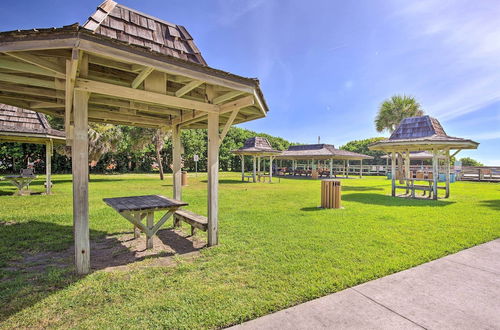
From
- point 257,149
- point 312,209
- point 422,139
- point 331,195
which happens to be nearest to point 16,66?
point 312,209

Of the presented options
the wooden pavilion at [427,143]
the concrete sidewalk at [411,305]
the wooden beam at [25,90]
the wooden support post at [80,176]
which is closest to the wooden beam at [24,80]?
the wooden beam at [25,90]

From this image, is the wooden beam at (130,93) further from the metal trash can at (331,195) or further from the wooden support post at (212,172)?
the metal trash can at (331,195)

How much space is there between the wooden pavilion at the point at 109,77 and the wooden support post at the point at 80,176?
11 mm

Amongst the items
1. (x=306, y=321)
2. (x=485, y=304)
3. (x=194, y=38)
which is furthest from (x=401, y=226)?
(x=194, y=38)

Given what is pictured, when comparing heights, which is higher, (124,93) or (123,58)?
(123,58)

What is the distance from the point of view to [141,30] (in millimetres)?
4262

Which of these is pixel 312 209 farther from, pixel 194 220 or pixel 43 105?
Result: pixel 43 105

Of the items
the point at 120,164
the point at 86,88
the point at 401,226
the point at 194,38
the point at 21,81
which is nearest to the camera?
the point at 86,88

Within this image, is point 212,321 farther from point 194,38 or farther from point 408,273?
point 194,38

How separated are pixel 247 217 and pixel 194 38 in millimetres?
4823

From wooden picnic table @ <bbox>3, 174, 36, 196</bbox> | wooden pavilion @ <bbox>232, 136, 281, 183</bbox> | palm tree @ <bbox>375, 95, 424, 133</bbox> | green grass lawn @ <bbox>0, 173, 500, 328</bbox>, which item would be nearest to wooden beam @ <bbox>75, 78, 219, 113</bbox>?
green grass lawn @ <bbox>0, 173, 500, 328</bbox>

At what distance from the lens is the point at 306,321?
7.82ft

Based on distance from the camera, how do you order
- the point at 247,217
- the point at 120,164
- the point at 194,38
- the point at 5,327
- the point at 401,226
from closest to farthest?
1. the point at 5,327
2. the point at 194,38
3. the point at 401,226
4. the point at 247,217
5. the point at 120,164

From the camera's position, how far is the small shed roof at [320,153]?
26.3 meters
